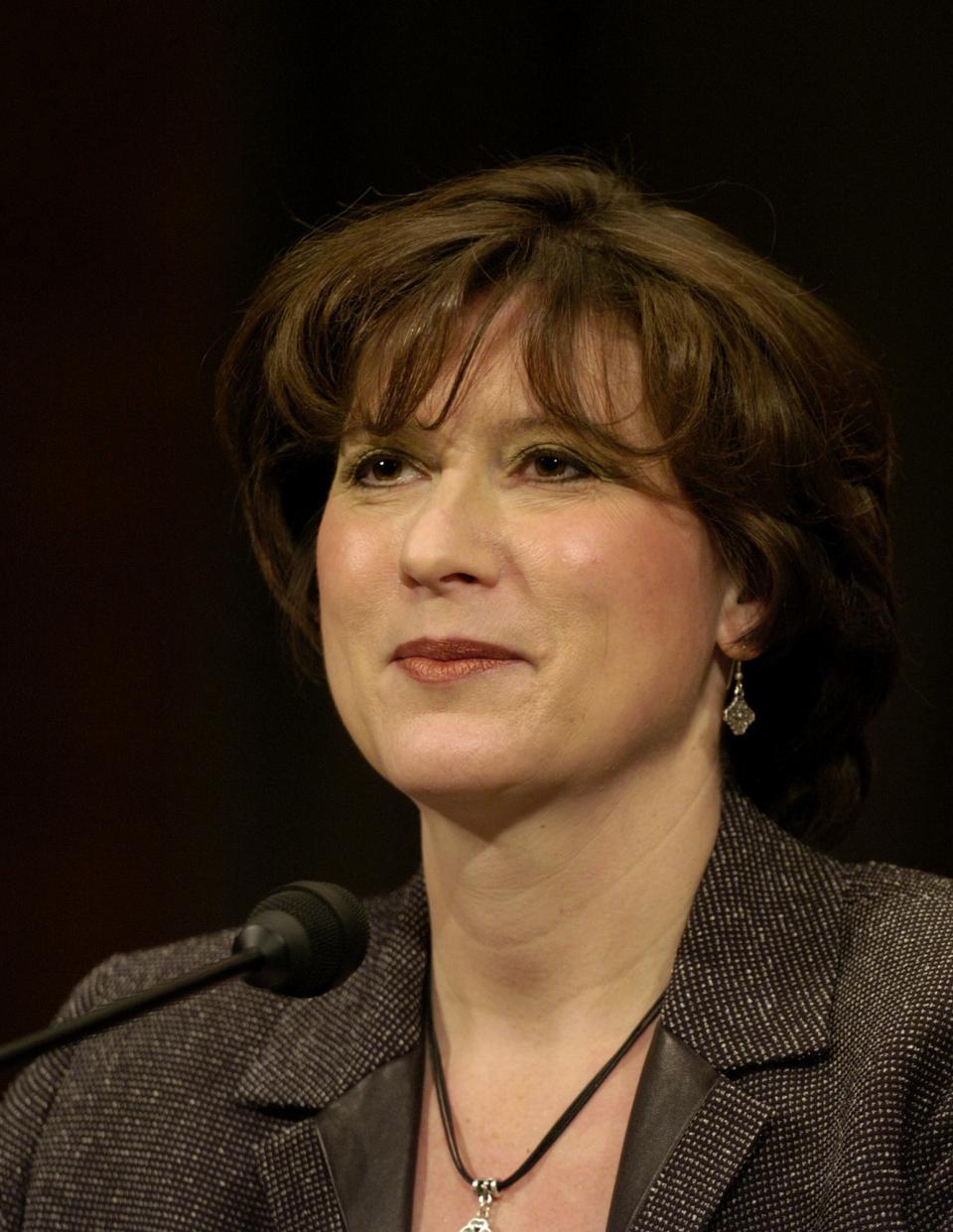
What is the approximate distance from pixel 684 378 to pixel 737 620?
0.33 meters

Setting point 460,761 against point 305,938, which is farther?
point 460,761

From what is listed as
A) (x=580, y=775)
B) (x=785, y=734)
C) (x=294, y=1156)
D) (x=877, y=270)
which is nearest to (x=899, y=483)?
(x=877, y=270)

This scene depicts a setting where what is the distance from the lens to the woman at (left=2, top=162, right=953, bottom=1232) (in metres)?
1.90

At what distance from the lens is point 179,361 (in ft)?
10.8

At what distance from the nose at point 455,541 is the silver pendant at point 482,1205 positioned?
67cm

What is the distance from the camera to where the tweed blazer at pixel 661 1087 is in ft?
5.84

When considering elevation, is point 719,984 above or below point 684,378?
below

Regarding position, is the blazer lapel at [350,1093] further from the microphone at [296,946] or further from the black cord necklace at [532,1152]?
the microphone at [296,946]

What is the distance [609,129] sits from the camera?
290cm

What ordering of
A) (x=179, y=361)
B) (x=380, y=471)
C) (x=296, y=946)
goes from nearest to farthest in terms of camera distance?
1. (x=296, y=946)
2. (x=380, y=471)
3. (x=179, y=361)

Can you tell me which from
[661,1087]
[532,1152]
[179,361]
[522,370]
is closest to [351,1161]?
[532,1152]

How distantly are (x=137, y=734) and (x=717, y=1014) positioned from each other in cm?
172

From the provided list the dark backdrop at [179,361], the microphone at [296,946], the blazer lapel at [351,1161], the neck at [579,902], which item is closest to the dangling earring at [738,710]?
the neck at [579,902]

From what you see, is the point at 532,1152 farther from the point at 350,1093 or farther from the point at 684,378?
the point at 684,378
